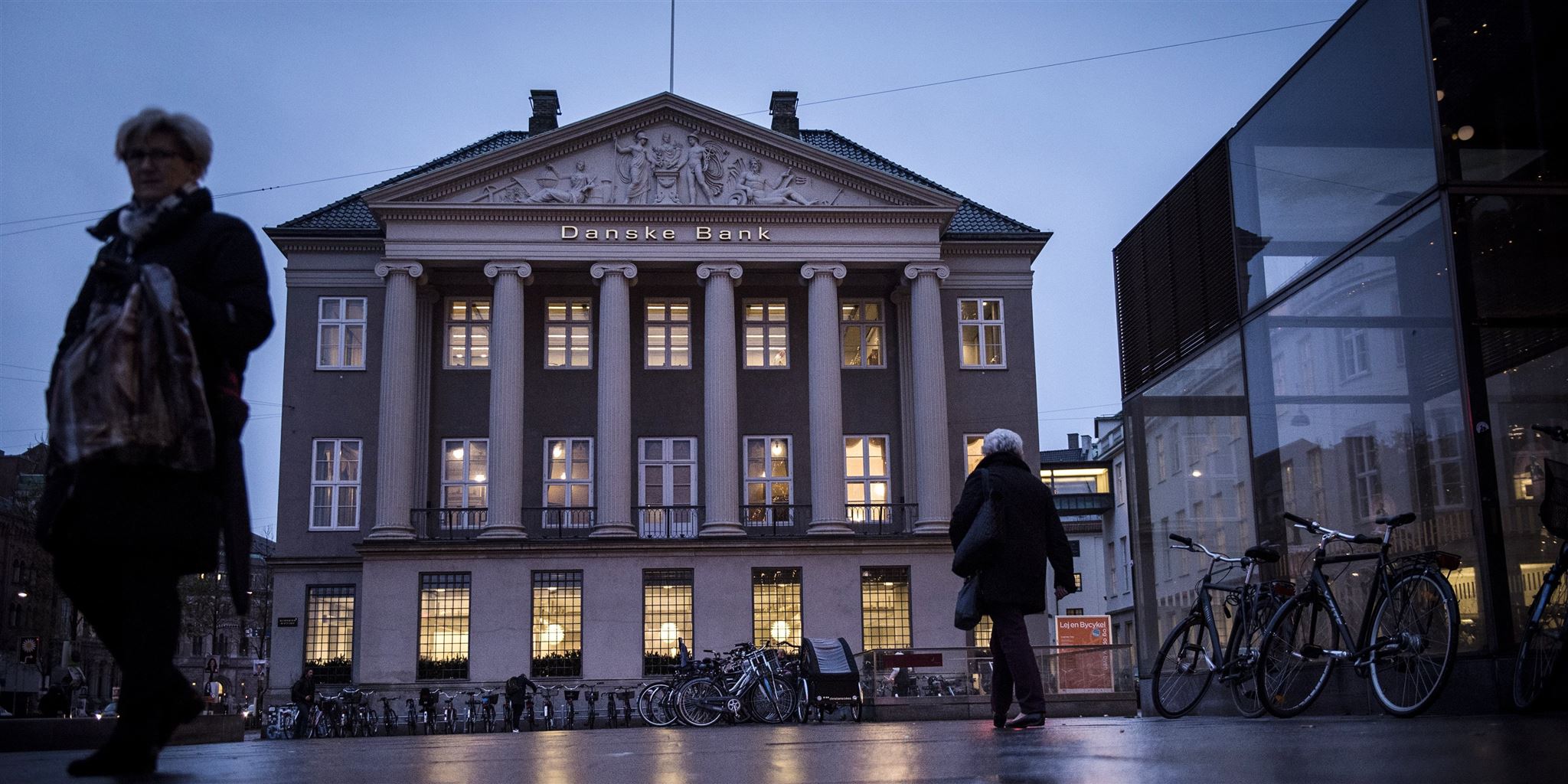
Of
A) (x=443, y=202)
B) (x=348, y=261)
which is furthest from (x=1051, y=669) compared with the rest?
(x=348, y=261)

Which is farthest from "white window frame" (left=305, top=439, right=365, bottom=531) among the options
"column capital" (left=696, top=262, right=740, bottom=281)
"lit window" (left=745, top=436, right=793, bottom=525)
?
"lit window" (left=745, top=436, right=793, bottom=525)

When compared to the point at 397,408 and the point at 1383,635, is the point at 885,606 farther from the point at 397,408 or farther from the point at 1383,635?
the point at 1383,635

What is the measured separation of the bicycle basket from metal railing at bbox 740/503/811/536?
3300 cm

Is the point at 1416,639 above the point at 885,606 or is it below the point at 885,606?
below

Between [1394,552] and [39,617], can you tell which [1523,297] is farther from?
[39,617]

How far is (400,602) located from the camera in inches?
1554

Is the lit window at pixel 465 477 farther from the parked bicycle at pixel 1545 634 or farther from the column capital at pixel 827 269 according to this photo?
the parked bicycle at pixel 1545 634

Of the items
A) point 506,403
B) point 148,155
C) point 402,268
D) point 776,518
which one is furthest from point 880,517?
point 148,155

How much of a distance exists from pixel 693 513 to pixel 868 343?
7831mm

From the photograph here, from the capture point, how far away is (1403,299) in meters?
12.1

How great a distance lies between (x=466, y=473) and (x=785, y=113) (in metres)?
18.1

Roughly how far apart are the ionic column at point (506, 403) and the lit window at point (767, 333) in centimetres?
709

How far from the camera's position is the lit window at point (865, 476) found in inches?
1695

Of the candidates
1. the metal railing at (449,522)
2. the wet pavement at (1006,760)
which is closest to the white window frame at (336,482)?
the metal railing at (449,522)
